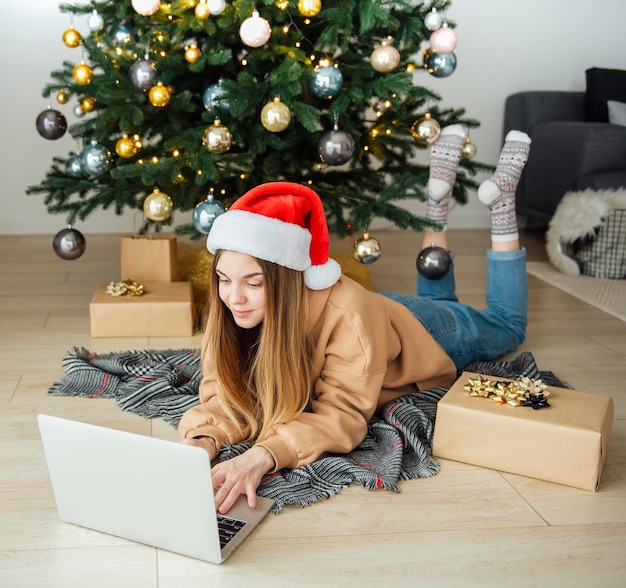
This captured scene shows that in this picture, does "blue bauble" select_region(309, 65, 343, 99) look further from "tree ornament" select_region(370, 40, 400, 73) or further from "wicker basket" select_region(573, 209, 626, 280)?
"wicker basket" select_region(573, 209, 626, 280)

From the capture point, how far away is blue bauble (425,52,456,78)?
2314 millimetres

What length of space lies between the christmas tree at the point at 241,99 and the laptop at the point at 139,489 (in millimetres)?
987

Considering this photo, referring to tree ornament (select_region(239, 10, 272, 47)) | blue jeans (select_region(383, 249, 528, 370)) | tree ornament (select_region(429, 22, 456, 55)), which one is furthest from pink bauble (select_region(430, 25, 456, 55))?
blue jeans (select_region(383, 249, 528, 370))

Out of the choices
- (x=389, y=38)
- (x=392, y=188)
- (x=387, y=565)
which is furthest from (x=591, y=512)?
(x=389, y=38)

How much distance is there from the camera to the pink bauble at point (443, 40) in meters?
2.22

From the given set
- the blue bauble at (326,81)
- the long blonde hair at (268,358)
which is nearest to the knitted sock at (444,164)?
the blue bauble at (326,81)

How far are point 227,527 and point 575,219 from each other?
2.23m

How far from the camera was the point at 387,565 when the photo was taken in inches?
46.3

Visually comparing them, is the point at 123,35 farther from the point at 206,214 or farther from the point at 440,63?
the point at 440,63

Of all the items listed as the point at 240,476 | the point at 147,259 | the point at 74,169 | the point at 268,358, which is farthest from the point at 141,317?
the point at 240,476

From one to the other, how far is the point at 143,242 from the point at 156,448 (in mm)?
1473

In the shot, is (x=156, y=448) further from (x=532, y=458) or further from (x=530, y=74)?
(x=530, y=74)

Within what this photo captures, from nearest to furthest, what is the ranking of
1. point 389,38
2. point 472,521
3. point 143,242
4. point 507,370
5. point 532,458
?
1. point 472,521
2. point 532,458
3. point 507,370
4. point 389,38
5. point 143,242

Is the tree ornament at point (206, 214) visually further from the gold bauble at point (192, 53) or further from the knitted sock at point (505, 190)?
the knitted sock at point (505, 190)
